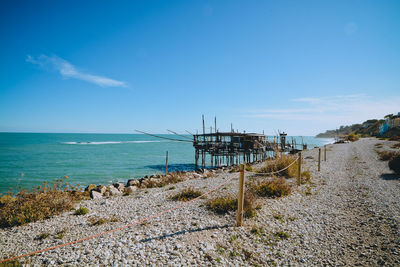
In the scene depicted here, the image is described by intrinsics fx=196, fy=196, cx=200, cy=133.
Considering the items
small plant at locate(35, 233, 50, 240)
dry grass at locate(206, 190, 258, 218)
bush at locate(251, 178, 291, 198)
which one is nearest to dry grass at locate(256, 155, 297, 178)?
bush at locate(251, 178, 291, 198)

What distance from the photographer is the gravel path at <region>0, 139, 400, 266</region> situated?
14.2 feet

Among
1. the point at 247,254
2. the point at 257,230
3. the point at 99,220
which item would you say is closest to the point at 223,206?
the point at 257,230

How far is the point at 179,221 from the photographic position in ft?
20.5

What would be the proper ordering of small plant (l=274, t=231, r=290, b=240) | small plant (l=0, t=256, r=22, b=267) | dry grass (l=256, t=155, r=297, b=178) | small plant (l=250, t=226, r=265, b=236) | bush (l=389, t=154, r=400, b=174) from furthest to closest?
bush (l=389, t=154, r=400, b=174) → dry grass (l=256, t=155, r=297, b=178) → small plant (l=250, t=226, r=265, b=236) → small plant (l=274, t=231, r=290, b=240) → small plant (l=0, t=256, r=22, b=267)

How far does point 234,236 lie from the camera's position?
5.16m

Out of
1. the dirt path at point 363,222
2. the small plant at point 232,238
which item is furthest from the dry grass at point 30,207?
the dirt path at point 363,222

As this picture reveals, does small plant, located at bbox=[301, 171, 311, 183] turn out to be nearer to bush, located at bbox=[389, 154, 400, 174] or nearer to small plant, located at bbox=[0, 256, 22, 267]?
bush, located at bbox=[389, 154, 400, 174]

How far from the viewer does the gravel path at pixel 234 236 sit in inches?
170

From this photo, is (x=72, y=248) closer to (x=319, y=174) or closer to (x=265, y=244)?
(x=265, y=244)

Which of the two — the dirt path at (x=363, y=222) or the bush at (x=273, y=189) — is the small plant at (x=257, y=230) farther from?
the bush at (x=273, y=189)

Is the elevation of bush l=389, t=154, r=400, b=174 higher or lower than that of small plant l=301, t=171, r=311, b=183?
higher

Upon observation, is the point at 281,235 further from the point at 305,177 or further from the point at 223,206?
the point at 305,177

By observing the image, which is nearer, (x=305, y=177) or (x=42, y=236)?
(x=42, y=236)

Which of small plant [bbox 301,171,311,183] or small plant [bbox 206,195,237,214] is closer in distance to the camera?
small plant [bbox 206,195,237,214]
